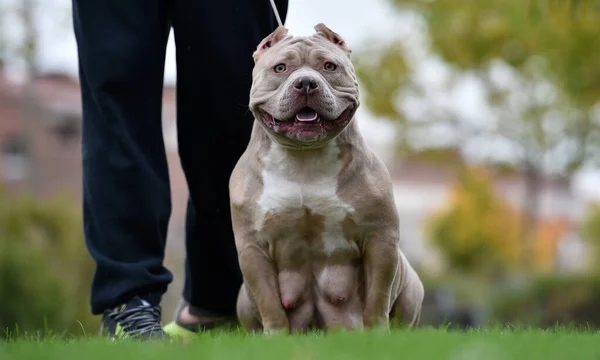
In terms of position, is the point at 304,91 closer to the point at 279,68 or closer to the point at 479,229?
the point at 279,68

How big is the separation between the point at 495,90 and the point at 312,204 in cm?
1537

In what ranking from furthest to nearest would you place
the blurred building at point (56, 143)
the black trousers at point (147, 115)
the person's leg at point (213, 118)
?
the blurred building at point (56, 143) → the person's leg at point (213, 118) → the black trousers at point (147, 115)

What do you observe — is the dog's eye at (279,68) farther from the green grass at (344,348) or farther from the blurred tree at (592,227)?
the blurred tree at (592,227)

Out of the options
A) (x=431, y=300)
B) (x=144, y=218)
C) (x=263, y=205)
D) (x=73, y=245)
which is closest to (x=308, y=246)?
(x=263, y=205)

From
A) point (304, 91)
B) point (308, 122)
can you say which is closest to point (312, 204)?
point (308, 122)

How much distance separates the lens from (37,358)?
7.74 ft

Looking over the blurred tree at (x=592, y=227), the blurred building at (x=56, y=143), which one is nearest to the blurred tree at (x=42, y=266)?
the blurred tree at (x=592, y=227)

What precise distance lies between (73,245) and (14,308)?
4.99 ft

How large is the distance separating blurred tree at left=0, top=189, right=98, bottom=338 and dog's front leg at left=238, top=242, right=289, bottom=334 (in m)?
4.73

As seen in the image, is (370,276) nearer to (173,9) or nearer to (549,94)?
(173,9)

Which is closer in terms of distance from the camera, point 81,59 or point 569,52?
point 81,59

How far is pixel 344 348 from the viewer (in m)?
2.35

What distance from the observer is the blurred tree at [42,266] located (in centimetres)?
885

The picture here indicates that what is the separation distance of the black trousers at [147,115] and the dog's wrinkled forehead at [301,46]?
1.27 ft
